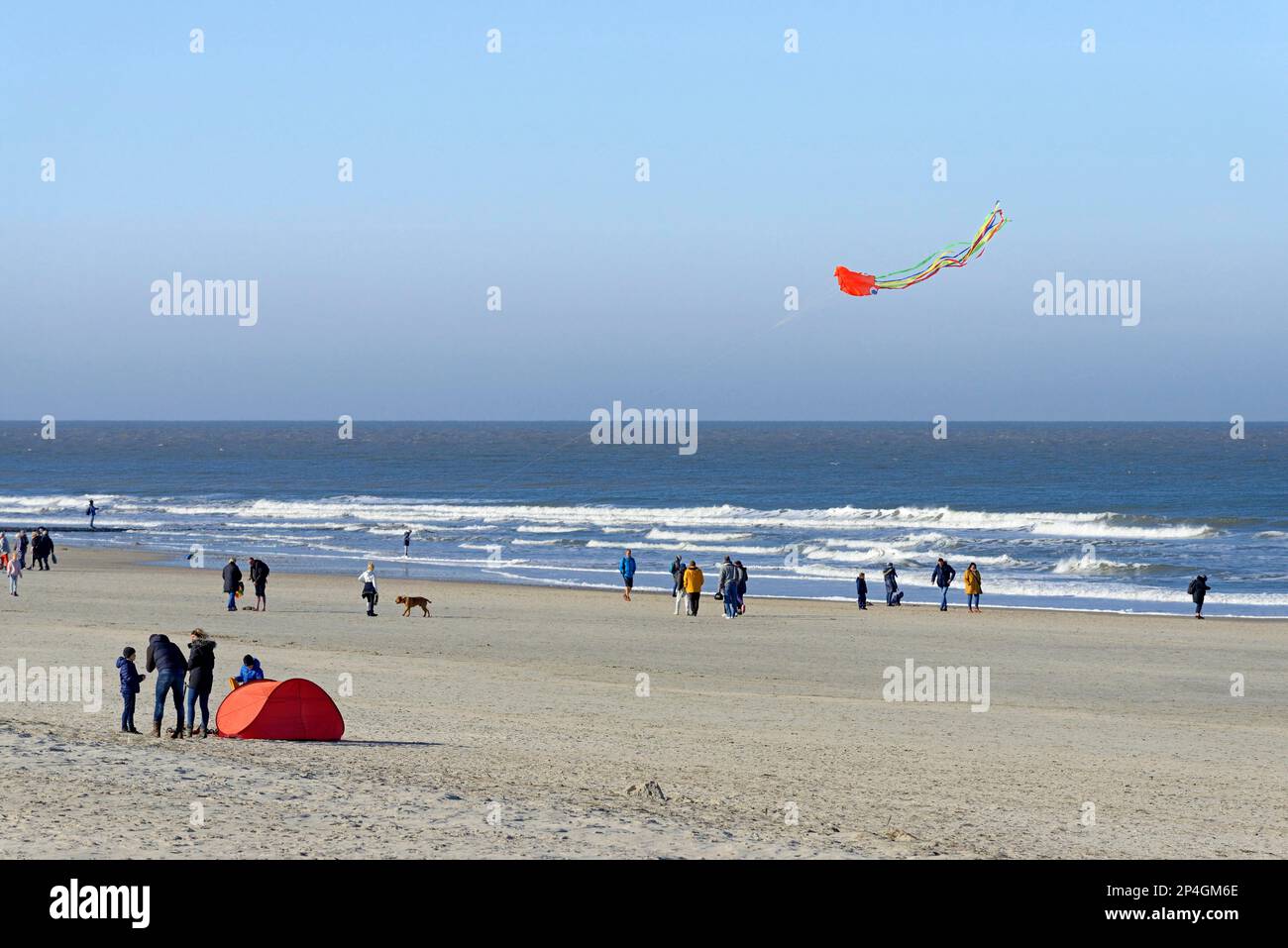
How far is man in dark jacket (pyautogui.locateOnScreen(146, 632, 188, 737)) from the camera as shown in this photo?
1343 centimetres

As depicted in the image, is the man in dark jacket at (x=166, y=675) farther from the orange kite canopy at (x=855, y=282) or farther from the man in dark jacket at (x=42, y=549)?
the man in dark jacket at (x=42, y=549)

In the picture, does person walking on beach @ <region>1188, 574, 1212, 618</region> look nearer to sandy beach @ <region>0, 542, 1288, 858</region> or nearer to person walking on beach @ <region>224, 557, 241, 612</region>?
sandy beach @ <region>0, 542, 1288, 858</region>

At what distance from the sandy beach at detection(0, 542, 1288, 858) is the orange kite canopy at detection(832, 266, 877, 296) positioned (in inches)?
219

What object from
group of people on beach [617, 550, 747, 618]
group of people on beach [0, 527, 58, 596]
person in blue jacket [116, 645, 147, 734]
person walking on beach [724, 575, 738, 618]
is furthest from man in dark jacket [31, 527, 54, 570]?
person in blue jacket [116, 645, 147, 734]

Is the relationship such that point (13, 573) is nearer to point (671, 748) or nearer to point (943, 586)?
point (943, 586)

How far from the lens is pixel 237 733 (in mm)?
13539

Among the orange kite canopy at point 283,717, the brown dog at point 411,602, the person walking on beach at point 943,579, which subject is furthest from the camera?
the person walking on beach at point 943,579

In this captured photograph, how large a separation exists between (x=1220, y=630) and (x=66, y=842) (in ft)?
78.3

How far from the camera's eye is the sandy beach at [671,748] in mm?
9641

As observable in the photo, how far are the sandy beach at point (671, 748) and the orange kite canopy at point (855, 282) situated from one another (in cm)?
557

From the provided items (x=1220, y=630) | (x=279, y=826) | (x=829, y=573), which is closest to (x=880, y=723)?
(x=279, y=826)

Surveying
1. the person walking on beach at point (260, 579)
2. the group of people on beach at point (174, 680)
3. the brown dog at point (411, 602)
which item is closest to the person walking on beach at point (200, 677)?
the group of people on beach at point (174, 680)

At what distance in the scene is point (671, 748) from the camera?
549 inches

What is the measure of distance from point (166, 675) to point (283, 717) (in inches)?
48.3
